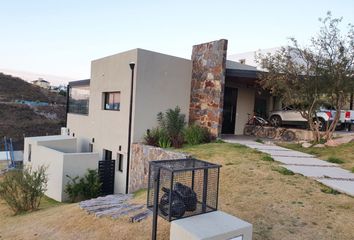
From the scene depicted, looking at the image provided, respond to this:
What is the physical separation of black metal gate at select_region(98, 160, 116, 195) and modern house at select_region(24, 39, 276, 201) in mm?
205

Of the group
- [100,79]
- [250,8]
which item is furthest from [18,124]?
[250,8]

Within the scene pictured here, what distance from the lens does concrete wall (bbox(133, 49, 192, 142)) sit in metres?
11.9

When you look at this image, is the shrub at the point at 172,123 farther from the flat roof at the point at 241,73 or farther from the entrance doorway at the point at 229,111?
the entrance doorway at the point at 229,111

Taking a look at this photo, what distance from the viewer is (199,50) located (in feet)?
42.8

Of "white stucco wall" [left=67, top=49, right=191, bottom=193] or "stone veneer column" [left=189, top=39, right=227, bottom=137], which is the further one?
"stone veneer column" [left=189, top=39, right=227, bottom=137]

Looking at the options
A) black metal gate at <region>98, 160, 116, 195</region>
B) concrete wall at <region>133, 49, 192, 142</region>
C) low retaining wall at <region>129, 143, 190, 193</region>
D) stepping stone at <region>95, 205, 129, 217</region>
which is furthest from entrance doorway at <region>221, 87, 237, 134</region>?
stepping stone at <region>95, 205, 129, 217</region>

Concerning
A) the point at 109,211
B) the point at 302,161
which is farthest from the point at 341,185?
the point at 109,211

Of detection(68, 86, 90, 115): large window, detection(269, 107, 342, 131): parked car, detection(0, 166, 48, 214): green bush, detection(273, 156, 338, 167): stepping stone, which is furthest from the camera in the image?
detection(68, 86, 90, 115): large window

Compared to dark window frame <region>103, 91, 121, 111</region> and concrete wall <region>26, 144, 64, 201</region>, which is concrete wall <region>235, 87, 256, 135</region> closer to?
dark window frame <region>103, 91, 121, 111</region>

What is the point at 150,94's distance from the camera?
12.2 meters

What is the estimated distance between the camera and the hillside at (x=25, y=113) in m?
33.3

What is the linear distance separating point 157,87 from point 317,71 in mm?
6195

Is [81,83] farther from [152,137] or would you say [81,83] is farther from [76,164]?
[152,137]

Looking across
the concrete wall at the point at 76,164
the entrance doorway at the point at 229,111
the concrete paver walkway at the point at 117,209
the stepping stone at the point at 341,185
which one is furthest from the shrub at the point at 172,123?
the stepping stone at the point at 341,185
